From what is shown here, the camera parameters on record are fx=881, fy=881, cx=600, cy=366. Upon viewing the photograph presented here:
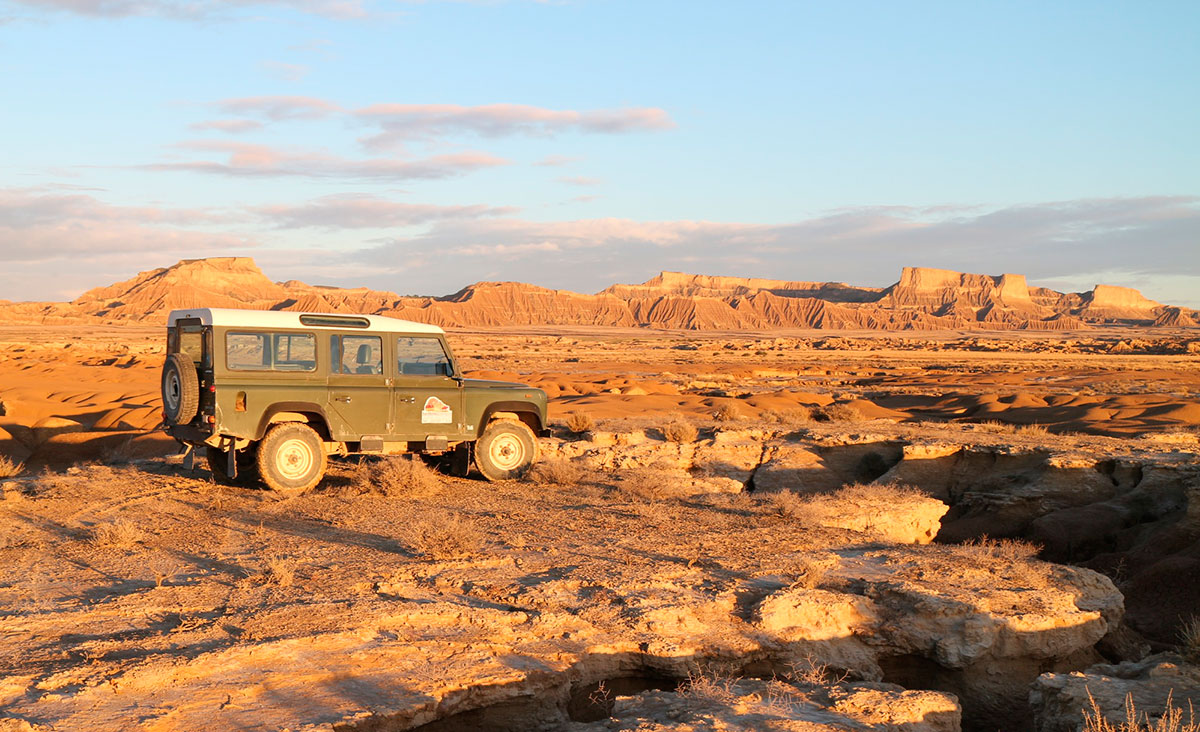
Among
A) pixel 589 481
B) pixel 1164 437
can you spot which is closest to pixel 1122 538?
pixel 1164 437

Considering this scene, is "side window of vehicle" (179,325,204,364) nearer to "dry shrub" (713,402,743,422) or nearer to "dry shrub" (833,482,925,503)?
"dry shrub" (833,482,925,503)

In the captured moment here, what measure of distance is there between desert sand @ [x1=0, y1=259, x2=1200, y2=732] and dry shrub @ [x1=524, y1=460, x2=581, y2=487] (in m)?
0.04

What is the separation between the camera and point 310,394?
11.3 meters

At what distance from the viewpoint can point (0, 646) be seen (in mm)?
5742

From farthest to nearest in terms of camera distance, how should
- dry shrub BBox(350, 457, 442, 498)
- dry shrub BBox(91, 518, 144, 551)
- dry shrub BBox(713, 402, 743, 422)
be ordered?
1. dry shrub BBox(713, 402, 743, 422)
2. dry shrub BBox(350, 457, 442, 498)
3. dry shrub BBox(91, 518, 144, 551)

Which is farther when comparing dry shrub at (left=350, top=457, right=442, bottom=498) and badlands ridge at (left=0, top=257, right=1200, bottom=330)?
badlands ridge at (left=0, top=257, right=1200, bottom=330)

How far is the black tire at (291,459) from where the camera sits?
1112cm

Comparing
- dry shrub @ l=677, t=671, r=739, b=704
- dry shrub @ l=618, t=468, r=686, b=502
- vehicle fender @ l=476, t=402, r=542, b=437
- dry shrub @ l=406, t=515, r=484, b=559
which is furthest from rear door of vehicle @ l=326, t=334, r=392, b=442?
dry shrub @ l=677, t=671, r=739, b=704

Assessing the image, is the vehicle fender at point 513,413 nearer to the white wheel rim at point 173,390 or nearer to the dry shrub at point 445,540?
the dry shrub at point 445,540

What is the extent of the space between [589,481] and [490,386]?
1.97 meters

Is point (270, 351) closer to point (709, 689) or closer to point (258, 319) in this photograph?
point (258, 319)

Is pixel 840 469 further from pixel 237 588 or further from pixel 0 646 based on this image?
pixel 0 646

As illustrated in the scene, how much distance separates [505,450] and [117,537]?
5.35 meters

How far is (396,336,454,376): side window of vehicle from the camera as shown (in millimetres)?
11875
